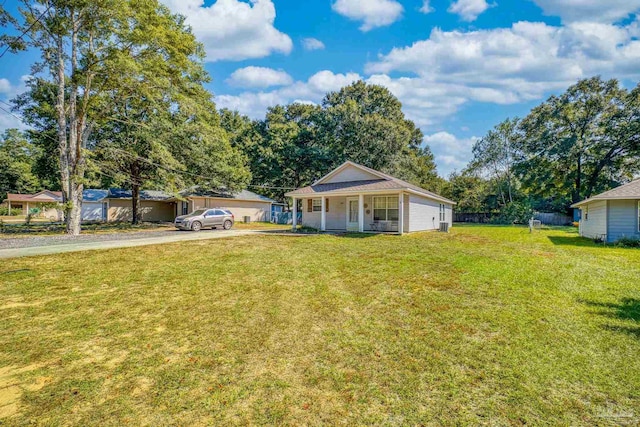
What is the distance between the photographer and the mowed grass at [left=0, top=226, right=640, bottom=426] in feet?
9.19

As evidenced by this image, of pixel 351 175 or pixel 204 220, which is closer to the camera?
pixel 204 220

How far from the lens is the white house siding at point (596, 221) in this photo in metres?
14.2

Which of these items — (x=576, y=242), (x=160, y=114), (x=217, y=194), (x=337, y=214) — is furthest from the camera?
(x=217, y=194)

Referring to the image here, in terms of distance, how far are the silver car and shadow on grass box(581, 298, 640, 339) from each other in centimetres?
1811

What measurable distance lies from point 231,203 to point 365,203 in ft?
51.7

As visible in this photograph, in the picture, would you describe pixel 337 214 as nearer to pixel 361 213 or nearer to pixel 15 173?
pixel 361 213

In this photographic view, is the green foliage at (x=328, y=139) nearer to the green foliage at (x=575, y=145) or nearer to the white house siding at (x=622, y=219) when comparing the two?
the green foliage at (x=575, y=145)

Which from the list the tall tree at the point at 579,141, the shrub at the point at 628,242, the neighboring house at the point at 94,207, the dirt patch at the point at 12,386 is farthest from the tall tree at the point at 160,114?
the tall tree at the point at 579,141

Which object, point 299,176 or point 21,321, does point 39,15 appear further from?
point 299,176

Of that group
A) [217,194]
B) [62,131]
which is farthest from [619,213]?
[217,194]

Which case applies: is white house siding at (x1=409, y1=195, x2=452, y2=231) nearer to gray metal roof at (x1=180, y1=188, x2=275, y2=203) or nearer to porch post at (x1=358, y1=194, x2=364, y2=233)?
porch post at (x1=358, y1=194, x2=364, y2=233)

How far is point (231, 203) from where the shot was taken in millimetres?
29281

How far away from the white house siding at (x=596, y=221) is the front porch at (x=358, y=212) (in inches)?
350

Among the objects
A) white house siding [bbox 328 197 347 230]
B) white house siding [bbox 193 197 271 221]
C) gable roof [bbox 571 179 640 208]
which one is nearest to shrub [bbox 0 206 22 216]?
white house siding [bbox 193 197 271 221]
